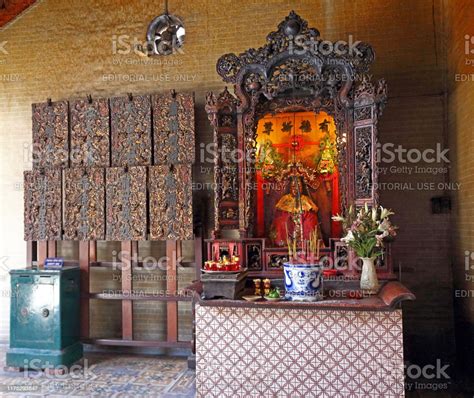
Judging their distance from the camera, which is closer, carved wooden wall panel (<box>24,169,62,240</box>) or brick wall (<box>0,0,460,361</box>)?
brick wall (<box>0,0,460,361</box>)

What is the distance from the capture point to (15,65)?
273 inches

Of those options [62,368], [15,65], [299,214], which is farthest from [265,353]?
[15,65]

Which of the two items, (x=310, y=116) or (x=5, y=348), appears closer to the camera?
(x=310, y=116)

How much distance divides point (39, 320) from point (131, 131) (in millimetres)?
2552

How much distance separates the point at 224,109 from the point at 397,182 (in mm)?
2309

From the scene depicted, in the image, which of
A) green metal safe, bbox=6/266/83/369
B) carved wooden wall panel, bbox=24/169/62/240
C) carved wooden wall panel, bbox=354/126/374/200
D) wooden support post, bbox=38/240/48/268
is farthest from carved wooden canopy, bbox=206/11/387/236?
wooden support post, bbox=38/240/48/268

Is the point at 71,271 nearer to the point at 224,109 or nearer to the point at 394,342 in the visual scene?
the point at 224,109

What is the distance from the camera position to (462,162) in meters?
5.26

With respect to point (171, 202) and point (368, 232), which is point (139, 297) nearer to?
point (171, 202)

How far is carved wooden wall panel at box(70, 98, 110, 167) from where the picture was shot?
20.2ft

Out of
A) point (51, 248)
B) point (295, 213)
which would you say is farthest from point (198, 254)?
point (51, 248)

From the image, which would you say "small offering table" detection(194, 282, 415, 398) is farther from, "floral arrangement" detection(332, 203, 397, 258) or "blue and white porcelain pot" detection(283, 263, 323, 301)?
"floral arrangement" detection(332, 203, 397, 258)

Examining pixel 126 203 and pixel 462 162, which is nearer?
pixel 462 162

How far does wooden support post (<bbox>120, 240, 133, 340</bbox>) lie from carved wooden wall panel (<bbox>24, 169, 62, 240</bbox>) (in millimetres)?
924
